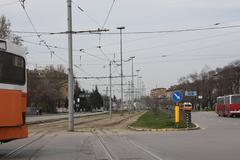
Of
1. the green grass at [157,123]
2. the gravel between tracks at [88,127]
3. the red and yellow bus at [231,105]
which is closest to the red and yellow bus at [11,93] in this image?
the gravel between tracks at [88,127]

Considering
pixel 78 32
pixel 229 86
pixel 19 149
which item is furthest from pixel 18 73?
pixel 229 86

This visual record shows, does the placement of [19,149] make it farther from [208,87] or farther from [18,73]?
[208,87]

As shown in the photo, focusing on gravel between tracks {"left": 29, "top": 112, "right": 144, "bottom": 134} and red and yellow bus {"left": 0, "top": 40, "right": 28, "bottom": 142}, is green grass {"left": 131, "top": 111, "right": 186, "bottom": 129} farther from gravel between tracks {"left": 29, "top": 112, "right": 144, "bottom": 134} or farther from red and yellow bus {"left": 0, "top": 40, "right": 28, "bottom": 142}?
red and yellow bus {"left": 0, "top": 40, "right": 28, "bottom": 142}

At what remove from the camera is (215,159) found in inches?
648

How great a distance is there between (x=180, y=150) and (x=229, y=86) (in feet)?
387

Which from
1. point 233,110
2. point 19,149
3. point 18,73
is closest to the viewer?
point 18,73

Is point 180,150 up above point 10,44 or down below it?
below

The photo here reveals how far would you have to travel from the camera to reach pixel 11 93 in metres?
17.2

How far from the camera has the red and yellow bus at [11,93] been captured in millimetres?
16938

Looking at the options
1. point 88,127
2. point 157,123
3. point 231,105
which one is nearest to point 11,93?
point 88,127

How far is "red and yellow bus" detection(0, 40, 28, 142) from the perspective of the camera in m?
16.9

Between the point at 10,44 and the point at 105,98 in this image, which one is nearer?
the point at 10,44

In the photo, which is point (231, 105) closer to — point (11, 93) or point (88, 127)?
point (88, 127)

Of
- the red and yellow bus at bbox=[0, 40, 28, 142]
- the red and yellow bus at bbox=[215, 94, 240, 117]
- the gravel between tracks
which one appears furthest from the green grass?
the red and yellow bus at bbox=[0, 40, 28, 142]
